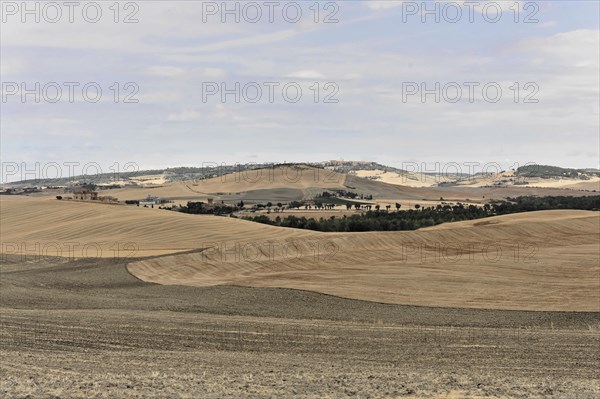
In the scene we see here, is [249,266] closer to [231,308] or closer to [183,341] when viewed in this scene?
[231,308]

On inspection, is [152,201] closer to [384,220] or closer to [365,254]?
[384,220]

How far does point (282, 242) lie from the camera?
198 feet

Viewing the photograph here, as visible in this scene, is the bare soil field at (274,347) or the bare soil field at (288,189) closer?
the bare soil field at (274,347)

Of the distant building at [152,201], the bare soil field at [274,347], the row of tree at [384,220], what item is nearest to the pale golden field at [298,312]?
the bare soil field at [274,347]

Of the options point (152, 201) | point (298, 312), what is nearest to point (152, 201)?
point (152, 201)

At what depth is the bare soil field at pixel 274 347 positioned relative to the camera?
15758 millimetres

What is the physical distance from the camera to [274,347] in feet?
77.3

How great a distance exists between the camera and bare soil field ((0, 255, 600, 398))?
1576cm

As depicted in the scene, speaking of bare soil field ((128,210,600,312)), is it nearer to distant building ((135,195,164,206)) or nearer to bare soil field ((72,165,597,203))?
bare soil field ((72,165,597,203))

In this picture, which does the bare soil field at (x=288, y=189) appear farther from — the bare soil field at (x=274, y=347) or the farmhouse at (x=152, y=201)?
the bare soil field at (x=274, y=347)

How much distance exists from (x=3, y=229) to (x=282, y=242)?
43732 millimetres

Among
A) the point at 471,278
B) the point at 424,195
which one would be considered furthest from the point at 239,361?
the point at 424,195

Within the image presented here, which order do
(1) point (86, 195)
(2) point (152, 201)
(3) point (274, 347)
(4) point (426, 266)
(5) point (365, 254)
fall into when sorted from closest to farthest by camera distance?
(3) point (274, 347) < (4) point (426, 266) < (5) point (365, 254) < (1) point (86, 195) < (2) point (152, 201)

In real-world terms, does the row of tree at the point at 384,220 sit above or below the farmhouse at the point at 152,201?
below
